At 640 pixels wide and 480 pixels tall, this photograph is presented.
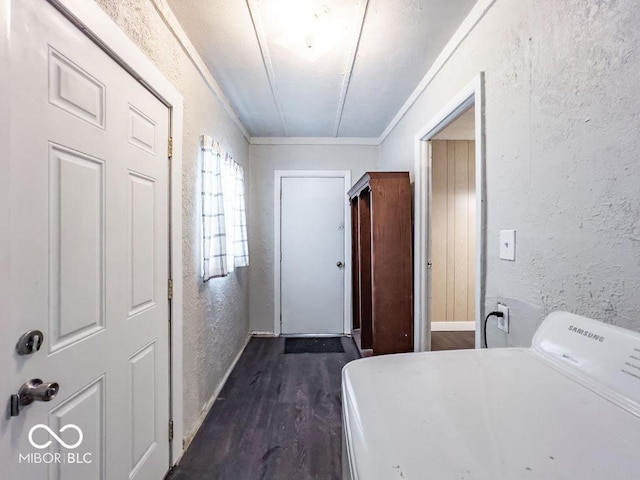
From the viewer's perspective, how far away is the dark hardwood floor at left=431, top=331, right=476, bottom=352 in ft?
9.86

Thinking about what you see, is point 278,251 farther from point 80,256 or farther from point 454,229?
point 80,256

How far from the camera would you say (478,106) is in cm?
138

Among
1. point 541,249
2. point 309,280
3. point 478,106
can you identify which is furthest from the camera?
point 309,280

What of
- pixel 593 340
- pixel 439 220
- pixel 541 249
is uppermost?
pixel 439 220

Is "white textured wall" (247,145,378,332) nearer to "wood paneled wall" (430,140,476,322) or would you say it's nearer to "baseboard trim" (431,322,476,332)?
"wood paneled wall" (430,140,476,322)

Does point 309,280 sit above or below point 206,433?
above

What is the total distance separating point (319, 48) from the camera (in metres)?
1.66

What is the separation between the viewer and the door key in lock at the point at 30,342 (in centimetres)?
71

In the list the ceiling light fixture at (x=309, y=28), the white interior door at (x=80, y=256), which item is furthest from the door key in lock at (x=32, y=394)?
the ceiling light fixture at (x=309, y=28)

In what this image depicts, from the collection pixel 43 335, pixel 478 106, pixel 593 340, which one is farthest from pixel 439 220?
pixel 43 335

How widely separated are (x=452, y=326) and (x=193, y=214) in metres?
3.23

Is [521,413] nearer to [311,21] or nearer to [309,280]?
[311,21]

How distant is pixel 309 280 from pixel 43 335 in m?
2.76

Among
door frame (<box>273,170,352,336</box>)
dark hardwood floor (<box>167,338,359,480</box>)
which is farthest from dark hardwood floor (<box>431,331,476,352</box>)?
dark hardwood floor (<box>167,338,359,480</box>)
